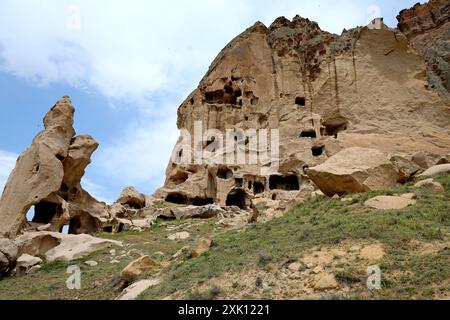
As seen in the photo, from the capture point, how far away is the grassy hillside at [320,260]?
8.91 meters

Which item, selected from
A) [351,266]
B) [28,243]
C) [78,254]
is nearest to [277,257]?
[351,266]

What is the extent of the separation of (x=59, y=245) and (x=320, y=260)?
1889cm

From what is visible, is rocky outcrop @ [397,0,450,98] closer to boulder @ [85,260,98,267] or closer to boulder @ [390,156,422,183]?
boulder @ [390,156,422,183]

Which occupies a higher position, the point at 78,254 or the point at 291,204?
the point at 291,204

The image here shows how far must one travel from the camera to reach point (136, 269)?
530 inches

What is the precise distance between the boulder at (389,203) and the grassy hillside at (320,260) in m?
0.32

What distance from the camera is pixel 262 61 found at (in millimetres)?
56781

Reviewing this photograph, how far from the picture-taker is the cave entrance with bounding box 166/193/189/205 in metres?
44.9

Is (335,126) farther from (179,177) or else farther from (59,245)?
(59,245)

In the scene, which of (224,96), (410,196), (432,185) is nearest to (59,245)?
(410,196)

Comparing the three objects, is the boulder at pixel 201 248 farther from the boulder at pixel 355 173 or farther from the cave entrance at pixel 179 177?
the cave entrance at pixel 179 177

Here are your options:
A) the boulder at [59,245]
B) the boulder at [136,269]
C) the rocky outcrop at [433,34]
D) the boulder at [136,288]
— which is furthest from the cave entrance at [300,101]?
the boulder at [136,288]
